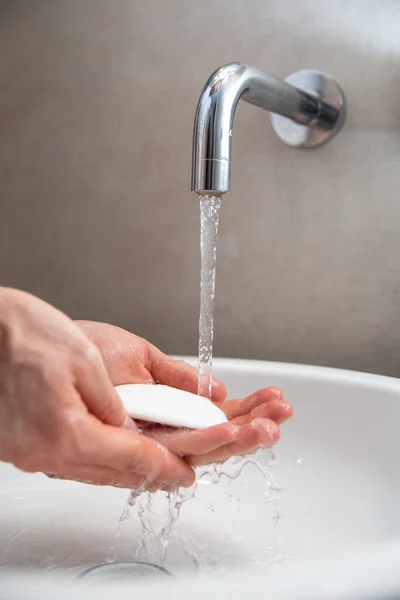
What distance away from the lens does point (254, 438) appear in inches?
21.4

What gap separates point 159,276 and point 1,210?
35cm

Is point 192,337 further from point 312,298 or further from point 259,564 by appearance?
point 259,564

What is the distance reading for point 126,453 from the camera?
1.70 ft

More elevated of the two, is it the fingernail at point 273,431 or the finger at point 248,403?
the fingernail at point 273,431

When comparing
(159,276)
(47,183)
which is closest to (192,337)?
(159,276)

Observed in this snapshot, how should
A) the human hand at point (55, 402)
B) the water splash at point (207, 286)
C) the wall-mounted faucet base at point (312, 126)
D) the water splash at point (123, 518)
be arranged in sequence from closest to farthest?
the human hand at point (55, 402) < the water splash at point (123, 518) < the water splash at point (207, 286) < the wall-mounted faucet base at point (312, 126)

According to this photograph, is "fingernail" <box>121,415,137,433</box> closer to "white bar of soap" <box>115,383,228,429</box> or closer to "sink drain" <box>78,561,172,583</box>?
"white bar of soap" <box>115,383,228,429</box>

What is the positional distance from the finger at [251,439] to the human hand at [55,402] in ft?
0.19

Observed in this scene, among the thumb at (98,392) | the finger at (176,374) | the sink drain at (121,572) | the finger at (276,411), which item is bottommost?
the sink drain at (121,572)

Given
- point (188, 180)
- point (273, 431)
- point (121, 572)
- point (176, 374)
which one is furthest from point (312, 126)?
point (121, 572)

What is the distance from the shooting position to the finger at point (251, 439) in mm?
546

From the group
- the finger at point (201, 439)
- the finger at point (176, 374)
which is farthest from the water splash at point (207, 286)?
the finger at point (201, 439)

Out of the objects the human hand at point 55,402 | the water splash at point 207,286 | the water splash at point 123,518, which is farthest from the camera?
the water splash at point 207,286

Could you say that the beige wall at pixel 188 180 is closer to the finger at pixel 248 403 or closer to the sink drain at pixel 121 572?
the finger at pixel 248 403
